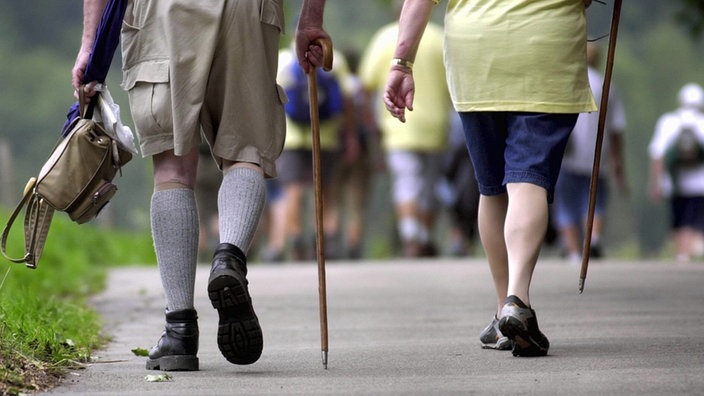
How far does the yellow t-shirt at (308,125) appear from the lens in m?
14.4

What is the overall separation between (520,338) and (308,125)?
885 centimetres

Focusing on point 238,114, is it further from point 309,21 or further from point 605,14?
point 605,14

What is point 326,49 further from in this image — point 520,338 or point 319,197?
point 520,338

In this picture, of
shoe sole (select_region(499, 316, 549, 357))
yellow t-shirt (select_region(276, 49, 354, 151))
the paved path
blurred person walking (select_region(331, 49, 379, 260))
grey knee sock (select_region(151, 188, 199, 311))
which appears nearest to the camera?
the paved path

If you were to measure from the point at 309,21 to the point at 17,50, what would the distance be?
29545 mm

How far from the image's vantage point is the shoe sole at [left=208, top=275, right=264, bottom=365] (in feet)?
17.3

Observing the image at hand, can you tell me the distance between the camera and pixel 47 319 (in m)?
6.67

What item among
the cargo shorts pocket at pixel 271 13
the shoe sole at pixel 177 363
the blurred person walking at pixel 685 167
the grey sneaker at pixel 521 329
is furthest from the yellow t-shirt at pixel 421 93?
the shoe sole at pixel 177 363

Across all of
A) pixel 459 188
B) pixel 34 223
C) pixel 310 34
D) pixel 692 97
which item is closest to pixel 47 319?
pixel 34 223

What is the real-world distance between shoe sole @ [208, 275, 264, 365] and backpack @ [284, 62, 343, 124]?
8979 mm

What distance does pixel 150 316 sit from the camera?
8219mm

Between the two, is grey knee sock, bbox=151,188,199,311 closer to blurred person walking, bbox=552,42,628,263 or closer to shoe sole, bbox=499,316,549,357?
shoe sole, bbox=499,316,549,357

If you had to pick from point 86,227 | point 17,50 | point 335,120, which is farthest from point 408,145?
point 17,50

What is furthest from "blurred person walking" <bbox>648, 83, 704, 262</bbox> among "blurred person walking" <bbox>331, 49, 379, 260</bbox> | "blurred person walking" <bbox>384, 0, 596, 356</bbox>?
"blurred person walking" <bbox>384, 0, 596, 356</bbox>
